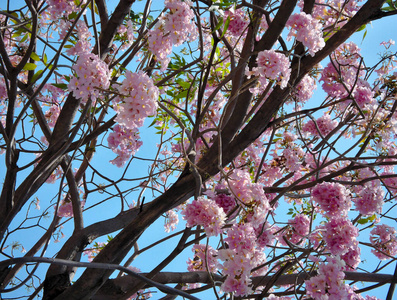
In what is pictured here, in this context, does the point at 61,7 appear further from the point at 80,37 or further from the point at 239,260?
the point at 239,260

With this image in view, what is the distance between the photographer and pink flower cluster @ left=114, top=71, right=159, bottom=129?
1.48 meters

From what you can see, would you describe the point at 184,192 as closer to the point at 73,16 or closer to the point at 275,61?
the point at 275,61

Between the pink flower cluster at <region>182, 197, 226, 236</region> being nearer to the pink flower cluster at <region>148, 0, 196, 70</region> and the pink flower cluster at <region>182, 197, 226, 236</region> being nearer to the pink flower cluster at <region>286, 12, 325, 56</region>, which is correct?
the pink flower cluster at <region>148, 0, 196, 70</region>

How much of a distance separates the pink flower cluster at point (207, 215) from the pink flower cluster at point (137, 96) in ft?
1.54

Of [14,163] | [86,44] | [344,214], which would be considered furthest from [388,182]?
[14,163]

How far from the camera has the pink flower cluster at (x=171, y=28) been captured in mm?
1651

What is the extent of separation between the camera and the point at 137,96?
1.49m

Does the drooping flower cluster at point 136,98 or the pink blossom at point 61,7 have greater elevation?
the pink blossom at point 61,7

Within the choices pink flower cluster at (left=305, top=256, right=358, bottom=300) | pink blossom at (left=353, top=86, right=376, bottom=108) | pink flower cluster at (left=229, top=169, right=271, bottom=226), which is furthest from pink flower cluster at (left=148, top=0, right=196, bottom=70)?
pink flower cluster at (left=305, top=256, right=358, bottom=300)

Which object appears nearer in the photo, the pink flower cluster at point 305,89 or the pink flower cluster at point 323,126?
the pink flower cluster at point 305,89

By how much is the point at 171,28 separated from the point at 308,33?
2.26ft

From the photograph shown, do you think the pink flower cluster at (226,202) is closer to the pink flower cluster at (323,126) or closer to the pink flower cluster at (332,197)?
the pink flower cluster at (332,197)

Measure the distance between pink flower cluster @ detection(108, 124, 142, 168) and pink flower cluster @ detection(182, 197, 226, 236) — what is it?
4.18 ft

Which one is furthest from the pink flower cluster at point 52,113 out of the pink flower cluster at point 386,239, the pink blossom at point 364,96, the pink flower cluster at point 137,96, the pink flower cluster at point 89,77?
the pink flower cluster at point 386,239
